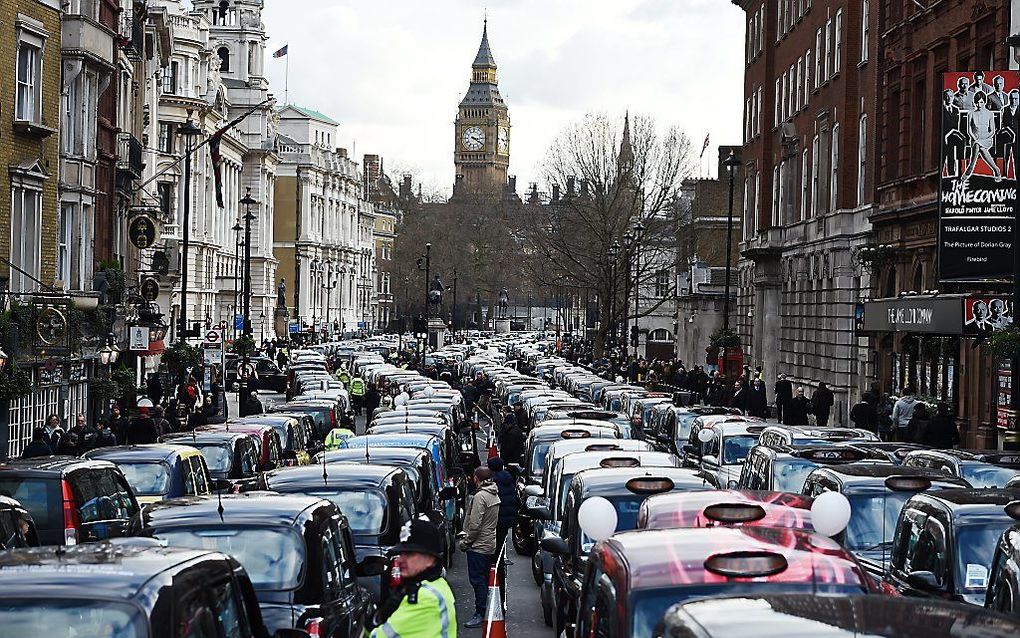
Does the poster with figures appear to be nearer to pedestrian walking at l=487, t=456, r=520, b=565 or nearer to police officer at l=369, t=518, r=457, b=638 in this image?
pedestrian walking at l=487, t=456, r=520, b=565

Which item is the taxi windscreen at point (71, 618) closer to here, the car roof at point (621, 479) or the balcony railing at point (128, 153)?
the car roof at point (621, 479)

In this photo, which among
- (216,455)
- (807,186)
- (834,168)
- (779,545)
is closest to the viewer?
(779,545)

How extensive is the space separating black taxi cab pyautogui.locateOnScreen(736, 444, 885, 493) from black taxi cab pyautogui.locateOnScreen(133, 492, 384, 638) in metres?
7.92

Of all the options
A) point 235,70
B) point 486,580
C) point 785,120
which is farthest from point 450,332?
point 486,580

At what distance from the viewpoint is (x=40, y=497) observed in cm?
1478

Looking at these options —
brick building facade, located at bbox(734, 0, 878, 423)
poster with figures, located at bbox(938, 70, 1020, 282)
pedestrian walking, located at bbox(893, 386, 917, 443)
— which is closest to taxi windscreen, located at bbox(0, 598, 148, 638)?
poster with figures, located at bbox(938, 70, 1020, 282)

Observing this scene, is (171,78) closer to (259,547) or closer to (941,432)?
(941,432)

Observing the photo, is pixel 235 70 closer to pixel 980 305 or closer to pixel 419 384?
pixel 419 384

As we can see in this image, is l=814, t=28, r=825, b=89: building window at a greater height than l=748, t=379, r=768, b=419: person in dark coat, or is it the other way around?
l=814, t=28, r=825, b=89: building window

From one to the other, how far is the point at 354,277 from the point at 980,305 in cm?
16553

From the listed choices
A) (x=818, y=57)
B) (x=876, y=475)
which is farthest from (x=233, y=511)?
(x=818, y=57)

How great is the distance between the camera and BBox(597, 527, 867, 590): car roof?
8.49 meters

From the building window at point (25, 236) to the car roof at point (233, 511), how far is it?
2357cm

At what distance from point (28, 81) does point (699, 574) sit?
97.8ft
